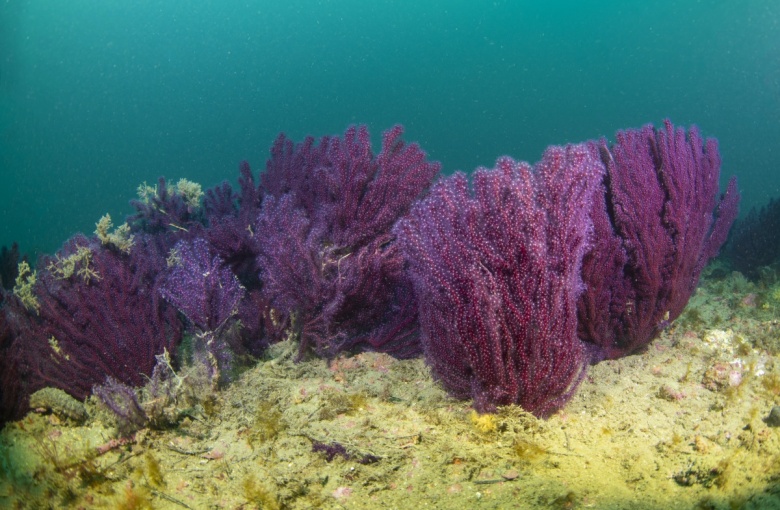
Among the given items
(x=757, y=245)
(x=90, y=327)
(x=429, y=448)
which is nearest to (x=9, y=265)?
(x=90, y=327)

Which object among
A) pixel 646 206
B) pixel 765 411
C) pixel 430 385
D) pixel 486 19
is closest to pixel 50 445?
pixel 430 385

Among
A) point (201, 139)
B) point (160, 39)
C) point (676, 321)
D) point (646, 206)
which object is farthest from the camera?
point (160, 39)

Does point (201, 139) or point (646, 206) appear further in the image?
point (201, 139)

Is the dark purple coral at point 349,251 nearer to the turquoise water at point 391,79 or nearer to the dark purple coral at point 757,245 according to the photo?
the dark purple coral at point 757,245

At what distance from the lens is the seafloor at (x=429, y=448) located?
2.46 meters

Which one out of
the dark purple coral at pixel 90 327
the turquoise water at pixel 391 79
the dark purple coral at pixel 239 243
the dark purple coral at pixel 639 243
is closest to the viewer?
the dark purple coral at pixel 639 243

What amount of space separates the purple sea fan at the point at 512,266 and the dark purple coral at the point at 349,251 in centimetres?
133

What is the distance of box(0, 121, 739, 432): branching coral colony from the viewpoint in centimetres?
291

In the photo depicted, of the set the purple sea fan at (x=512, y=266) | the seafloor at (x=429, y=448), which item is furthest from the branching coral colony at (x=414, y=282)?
the seafloor at (x=429, y=448)

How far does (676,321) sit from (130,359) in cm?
562

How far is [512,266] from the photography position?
2875 mm

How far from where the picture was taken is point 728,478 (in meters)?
2.32

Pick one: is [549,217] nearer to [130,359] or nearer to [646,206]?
[646,206]

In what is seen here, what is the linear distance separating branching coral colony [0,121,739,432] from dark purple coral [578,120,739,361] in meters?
0.02
